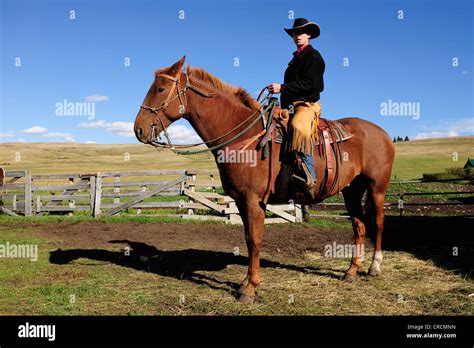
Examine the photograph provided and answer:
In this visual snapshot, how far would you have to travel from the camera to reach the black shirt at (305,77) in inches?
251

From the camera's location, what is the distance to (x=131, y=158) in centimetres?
8319

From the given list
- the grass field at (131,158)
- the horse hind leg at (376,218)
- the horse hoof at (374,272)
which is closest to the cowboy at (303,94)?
the horse hind leg at (376,218)

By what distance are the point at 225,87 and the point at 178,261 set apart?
13.6 ft

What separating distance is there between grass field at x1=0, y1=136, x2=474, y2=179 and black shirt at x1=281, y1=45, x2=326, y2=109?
48861 millimetres

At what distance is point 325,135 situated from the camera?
6.94 m

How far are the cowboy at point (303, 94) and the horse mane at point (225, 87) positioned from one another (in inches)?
19.2

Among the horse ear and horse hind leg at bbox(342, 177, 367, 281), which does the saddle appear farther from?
the horse ear

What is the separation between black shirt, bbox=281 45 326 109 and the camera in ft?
21.0

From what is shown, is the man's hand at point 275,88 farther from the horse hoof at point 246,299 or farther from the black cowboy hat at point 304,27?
the horse hoof at point 246,299

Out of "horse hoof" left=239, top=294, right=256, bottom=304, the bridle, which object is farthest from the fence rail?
the bridle
